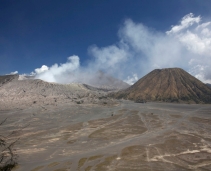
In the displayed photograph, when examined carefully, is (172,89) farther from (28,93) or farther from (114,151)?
(114,151)

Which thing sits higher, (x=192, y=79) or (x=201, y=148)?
(x=192, y=79)

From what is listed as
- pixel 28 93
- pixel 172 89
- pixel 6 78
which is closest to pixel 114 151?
pixel 28 93

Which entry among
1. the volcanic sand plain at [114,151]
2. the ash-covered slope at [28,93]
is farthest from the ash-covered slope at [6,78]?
the volcanic sand plain at [114,151]

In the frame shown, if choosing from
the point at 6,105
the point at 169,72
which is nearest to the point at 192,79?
the point at 169,72

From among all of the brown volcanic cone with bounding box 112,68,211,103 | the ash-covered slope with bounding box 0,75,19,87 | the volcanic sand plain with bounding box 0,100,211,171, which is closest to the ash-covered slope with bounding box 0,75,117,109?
the ash-covered slope with bounding box 0,75,19,87

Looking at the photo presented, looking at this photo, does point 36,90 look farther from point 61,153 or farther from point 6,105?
point 61,153

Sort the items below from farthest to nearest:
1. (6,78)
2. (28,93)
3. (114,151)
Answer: (6,78)
(28,93)
(114,151)

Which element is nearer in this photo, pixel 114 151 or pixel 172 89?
pixel 114 151

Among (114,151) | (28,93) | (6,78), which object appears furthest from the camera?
(6,78)

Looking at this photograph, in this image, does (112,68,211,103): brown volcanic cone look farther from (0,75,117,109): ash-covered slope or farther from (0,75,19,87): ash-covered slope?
(0,75,19,87): ash-covered slope
